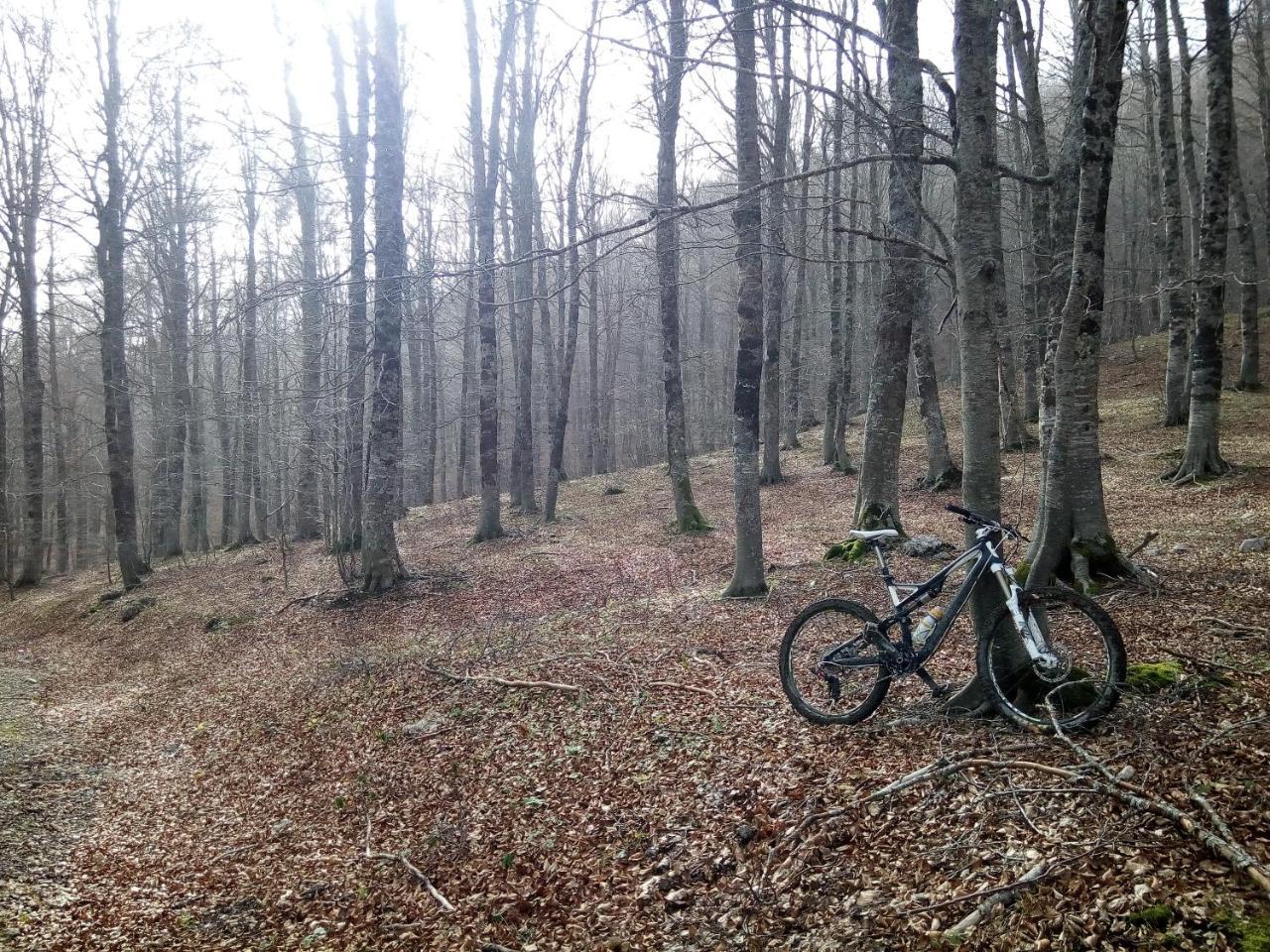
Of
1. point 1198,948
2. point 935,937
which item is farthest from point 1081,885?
point 935,937

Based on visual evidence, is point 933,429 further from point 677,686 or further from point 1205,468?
point 677,686

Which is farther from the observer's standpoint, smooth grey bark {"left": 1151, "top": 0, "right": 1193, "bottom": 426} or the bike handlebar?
smooth grey bark {"left": 1151, "top": 0, "right": 1193, "bottom": 426}

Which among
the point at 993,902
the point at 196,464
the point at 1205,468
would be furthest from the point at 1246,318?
the point at 196,464

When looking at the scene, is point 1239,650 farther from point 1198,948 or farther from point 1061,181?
point 1061,181

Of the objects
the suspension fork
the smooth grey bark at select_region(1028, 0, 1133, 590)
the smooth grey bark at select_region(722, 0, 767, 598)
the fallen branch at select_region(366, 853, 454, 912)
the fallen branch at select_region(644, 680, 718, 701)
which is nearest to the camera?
the suspension fork

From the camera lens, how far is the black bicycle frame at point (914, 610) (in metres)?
4.12

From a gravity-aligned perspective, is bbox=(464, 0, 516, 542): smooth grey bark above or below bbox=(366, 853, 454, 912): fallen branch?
above

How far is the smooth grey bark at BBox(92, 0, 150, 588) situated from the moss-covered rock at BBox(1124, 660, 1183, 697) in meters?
18.0

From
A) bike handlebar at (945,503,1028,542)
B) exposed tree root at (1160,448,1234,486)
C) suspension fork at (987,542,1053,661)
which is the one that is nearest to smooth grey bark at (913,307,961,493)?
exposed tree root at (1160,448,1234,486)

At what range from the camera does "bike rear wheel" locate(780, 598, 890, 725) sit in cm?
459

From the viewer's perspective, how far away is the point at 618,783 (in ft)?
15.9

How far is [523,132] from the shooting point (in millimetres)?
17516

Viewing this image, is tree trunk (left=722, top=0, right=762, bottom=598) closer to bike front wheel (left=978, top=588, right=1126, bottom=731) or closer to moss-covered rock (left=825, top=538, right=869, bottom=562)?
moss-covered rock (left=825, top=538, right=869, bottom=562)

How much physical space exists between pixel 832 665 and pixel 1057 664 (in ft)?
4.39
